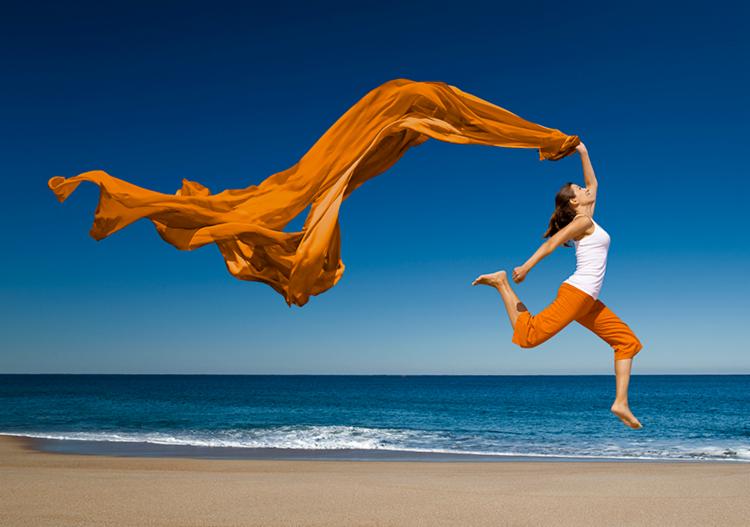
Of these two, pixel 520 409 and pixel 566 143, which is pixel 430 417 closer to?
pixel 520 409

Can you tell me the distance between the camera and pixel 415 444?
94.3 feet

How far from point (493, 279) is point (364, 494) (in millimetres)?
9174

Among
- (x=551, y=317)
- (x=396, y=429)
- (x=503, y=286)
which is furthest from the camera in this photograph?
(x=396, y=429)

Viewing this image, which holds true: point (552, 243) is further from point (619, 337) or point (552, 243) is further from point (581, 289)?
point (619, 337)

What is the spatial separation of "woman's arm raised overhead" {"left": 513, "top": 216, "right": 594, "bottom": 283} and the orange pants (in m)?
0.35

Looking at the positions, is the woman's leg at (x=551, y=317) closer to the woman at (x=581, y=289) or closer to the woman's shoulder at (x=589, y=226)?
the woman at (x=581, y=289)

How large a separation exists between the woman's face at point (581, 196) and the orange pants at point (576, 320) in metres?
0.51

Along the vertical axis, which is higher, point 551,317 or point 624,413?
point 551,317

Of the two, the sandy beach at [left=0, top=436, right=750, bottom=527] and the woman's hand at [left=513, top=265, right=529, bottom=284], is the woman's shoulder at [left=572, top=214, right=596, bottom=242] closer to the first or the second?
the woman's hand at [left=513, top=265, right=529, bottom=284]

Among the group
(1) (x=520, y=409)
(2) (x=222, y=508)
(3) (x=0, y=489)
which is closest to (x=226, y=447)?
(3) (x=0, y=489)

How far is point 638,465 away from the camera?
19109 millimetres

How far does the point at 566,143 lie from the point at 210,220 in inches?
94.0

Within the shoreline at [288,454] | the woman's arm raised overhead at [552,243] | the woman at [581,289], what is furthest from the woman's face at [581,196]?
the shoreline at [288,454]

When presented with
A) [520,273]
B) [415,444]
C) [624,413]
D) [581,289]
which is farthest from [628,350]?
[415,444]
